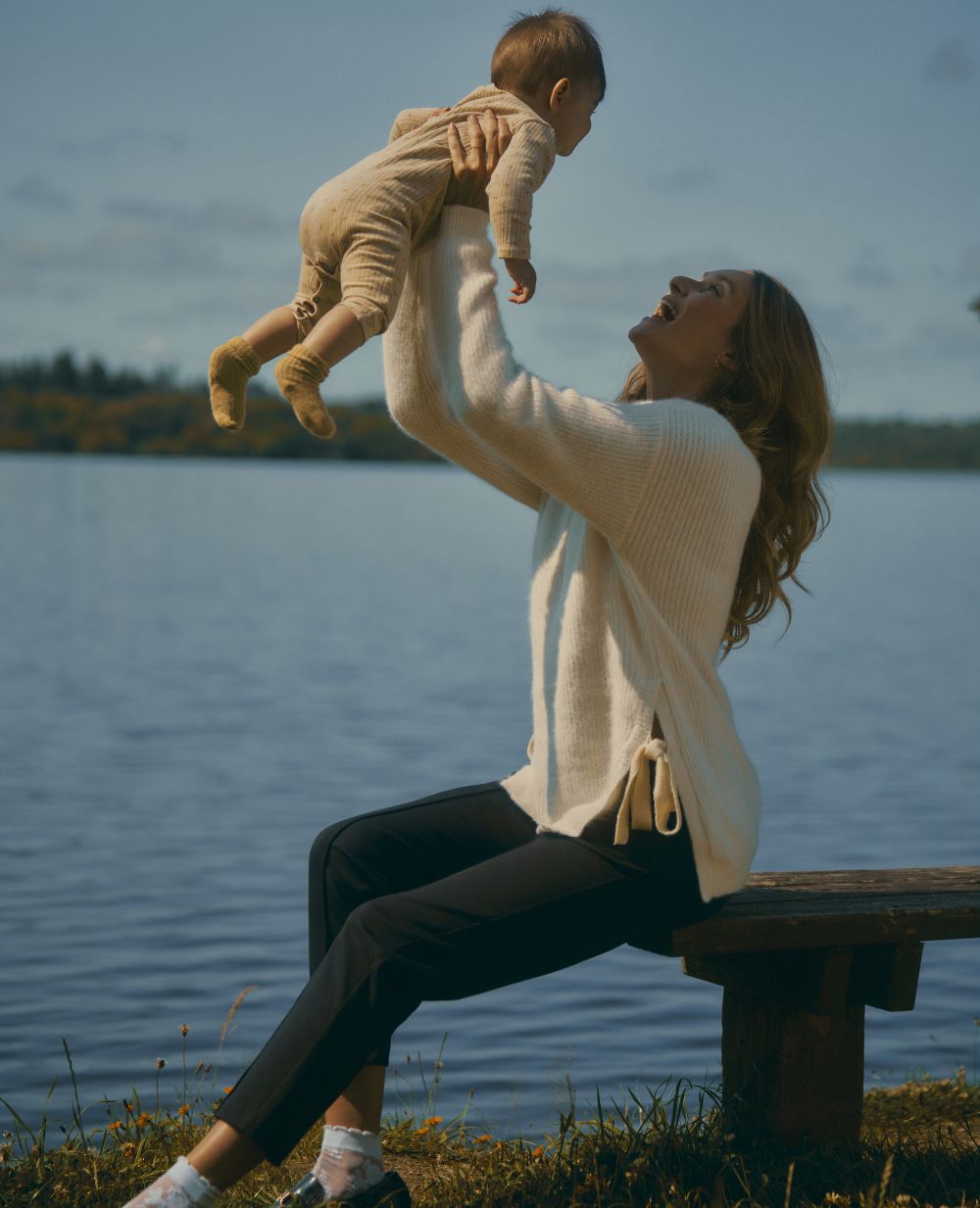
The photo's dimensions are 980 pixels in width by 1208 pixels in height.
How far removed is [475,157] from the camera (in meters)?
2.78

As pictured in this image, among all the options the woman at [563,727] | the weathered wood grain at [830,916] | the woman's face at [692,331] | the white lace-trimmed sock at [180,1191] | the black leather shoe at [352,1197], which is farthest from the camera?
the woman's face at [692,331]

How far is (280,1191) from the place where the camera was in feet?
9.57

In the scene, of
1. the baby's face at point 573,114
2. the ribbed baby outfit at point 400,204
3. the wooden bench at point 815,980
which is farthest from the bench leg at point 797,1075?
the baby's face at point 573,114

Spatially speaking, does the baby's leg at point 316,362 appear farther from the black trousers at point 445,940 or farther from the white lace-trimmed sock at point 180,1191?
the white lace-trimmed sock at point 180,1191

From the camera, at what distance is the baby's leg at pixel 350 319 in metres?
2.70

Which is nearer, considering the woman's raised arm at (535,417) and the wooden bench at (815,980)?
the woman's raised arm at (535,417)

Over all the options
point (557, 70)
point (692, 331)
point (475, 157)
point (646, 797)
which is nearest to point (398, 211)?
point (475, 157)

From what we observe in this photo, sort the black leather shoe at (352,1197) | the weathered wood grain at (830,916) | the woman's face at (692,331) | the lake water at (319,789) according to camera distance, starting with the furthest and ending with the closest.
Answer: the lake water at (319,789) < the woman's face at (692,331) < the weathered wood grain at (830,916) < the black leather shoe at (352,1197)

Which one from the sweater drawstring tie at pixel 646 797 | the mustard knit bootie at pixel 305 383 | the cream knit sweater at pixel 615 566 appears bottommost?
the sweater drawstring tie at pixel 646 797

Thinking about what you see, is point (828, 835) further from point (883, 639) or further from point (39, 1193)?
point (883, 639)

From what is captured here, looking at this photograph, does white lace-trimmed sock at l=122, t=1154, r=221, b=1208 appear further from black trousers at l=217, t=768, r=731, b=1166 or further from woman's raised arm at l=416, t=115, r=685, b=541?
woman's raised arm at l=416, t=115, r=685, b=541

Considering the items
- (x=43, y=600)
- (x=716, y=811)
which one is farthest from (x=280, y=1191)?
(x=43, y=600)

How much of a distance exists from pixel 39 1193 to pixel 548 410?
5.25ft

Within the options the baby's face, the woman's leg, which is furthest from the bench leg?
the baby's face
